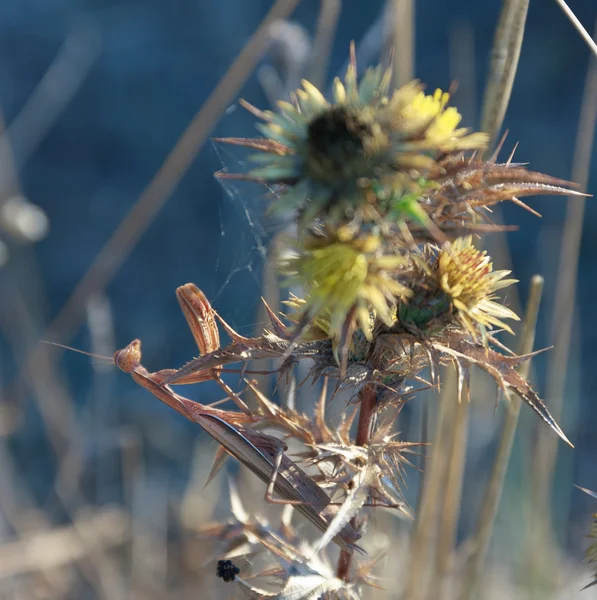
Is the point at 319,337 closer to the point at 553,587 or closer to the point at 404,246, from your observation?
the point at 404,246

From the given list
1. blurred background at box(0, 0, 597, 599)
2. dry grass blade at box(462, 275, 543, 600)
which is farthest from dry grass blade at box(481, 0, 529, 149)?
blurred background at box(0, 0, 597, 599)

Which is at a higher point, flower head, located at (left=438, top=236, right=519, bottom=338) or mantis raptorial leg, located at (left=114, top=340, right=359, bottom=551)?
flower head, located at (left=438, top=236, right=519, bottom=338)

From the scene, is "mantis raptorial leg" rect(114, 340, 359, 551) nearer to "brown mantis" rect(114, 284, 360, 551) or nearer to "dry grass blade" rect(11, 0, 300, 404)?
"brown mantis" rect(114, 284, 360, 551)

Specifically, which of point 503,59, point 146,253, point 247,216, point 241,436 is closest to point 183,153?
point 247,216

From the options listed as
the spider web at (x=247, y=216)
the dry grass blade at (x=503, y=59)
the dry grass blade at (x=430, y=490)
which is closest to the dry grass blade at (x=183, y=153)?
the spider web at (x=247, y=216)

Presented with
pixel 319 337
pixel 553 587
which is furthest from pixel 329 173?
pixel 553 587

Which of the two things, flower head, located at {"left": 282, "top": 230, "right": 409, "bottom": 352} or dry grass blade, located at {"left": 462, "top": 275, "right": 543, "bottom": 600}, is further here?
dry grass blade, located at {"left": 462, "top": 275, "right": 543, "bottom": 600}

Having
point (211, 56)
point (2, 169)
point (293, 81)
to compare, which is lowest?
point (2, 169)
